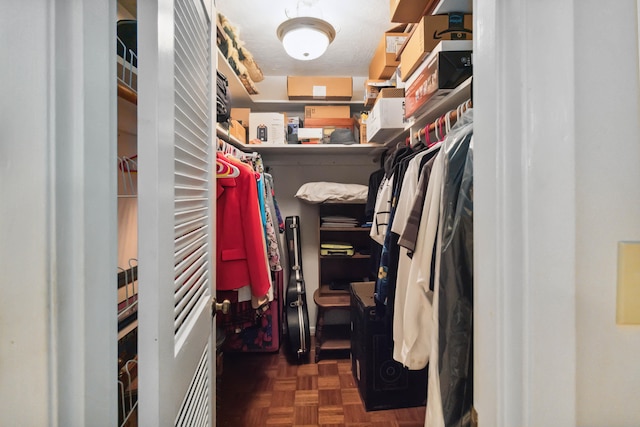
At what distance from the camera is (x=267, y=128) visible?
2.06m

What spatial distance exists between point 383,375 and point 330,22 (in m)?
2.25

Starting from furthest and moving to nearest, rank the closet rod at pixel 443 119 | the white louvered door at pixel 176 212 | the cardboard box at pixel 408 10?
the cardboard box at pixel 408 10 → the closet rod at pixel 443 119 → the white louvered door at pixel 176 212

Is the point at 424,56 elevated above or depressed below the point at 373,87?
below

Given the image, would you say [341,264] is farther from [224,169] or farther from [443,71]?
[443,71]

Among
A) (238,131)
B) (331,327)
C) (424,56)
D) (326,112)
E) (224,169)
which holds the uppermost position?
(326,112)

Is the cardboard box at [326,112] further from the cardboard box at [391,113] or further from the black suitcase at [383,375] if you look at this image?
the black suitcase at [383,375]

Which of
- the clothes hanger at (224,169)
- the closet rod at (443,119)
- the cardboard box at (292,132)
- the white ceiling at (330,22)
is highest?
the white ceiling at (330,22)

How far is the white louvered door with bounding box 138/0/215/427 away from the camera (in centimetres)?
45

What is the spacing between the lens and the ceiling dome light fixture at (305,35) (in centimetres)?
139

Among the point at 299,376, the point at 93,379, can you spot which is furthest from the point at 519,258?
the point at 299,376

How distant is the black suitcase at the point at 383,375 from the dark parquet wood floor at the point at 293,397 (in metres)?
0.05

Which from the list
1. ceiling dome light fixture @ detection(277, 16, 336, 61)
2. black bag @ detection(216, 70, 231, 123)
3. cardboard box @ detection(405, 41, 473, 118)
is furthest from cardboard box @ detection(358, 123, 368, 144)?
black bag @ detection(216, 70, 231, 123)

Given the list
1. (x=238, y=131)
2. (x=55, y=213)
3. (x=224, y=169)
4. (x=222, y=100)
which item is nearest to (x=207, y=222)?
(x=224, y=169)

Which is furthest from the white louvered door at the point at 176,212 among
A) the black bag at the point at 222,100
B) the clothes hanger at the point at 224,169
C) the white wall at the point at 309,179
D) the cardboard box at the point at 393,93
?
the white wall at the point at 309,179
